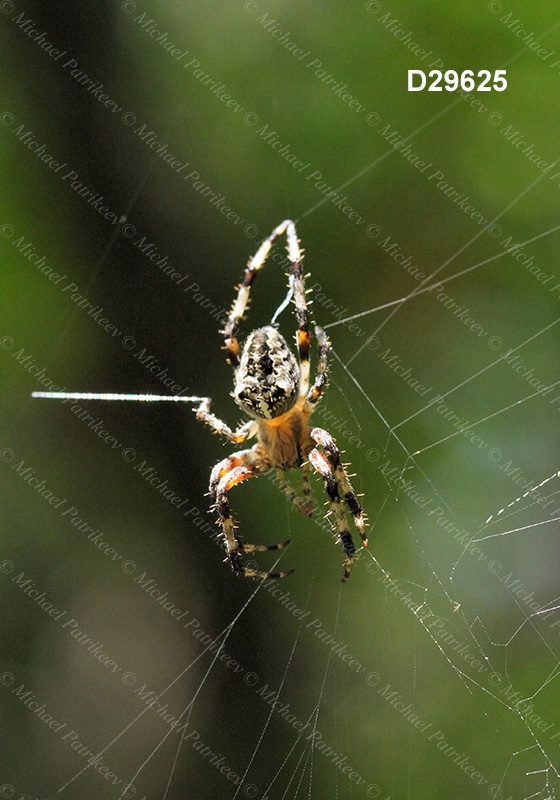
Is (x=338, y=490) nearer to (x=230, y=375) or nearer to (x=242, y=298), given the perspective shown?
(x=242, y=298)

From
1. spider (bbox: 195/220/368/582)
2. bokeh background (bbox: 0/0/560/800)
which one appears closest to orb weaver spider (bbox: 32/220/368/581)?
spider (bbox: 195/220/368/582)

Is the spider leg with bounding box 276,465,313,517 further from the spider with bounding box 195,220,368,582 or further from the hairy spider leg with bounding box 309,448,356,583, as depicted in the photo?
the hairy spider leg with bounding box 309,448,356,583

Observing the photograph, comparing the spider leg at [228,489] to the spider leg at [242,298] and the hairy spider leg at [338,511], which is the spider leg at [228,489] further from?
the spider leg at [242,298]

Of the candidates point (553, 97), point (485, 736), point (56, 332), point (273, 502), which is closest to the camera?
point (485, 736)

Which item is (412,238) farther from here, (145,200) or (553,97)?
(145,200)

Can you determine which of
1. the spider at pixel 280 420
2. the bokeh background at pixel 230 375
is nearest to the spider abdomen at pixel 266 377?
the spider at pixel 280 420

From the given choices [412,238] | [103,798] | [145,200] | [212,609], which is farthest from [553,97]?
[103,798]

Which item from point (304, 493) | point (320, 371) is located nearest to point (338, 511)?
point (304, 493)
